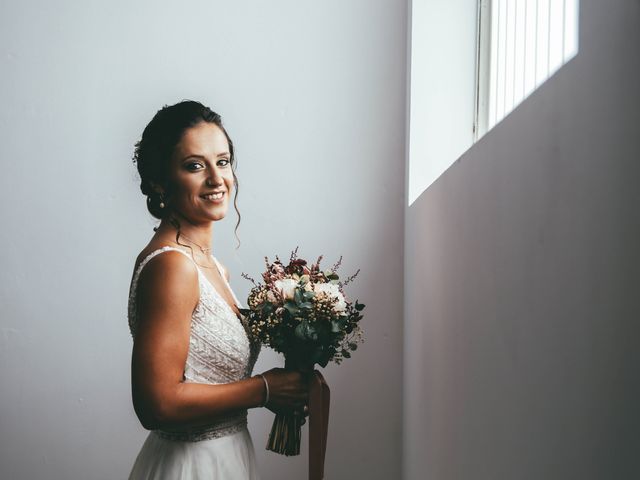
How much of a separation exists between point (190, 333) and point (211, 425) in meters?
0.29

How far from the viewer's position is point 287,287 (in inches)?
67.9

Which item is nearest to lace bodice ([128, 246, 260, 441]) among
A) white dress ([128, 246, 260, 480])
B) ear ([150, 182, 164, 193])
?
white dress ([128, 246, 260, 480])

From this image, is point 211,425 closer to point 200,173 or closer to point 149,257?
point 149,257

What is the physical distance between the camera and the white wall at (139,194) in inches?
127

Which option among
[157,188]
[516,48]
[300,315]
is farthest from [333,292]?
[516,48]

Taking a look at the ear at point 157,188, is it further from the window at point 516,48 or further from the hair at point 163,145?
the window at point 516,48

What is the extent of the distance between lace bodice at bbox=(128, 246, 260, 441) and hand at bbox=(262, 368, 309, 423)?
104mm

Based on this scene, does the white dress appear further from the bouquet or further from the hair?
the hair

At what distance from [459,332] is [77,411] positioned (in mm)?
2393

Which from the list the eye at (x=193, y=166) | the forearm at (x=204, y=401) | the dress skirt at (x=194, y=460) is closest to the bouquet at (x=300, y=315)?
the forearm at (x=204, y=401)

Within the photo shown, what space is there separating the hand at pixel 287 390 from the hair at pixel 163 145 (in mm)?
488

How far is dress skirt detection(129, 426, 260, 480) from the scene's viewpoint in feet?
5.65

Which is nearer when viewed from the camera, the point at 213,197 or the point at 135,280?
the point at 135,280

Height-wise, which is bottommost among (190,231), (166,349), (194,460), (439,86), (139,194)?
(194,460)
